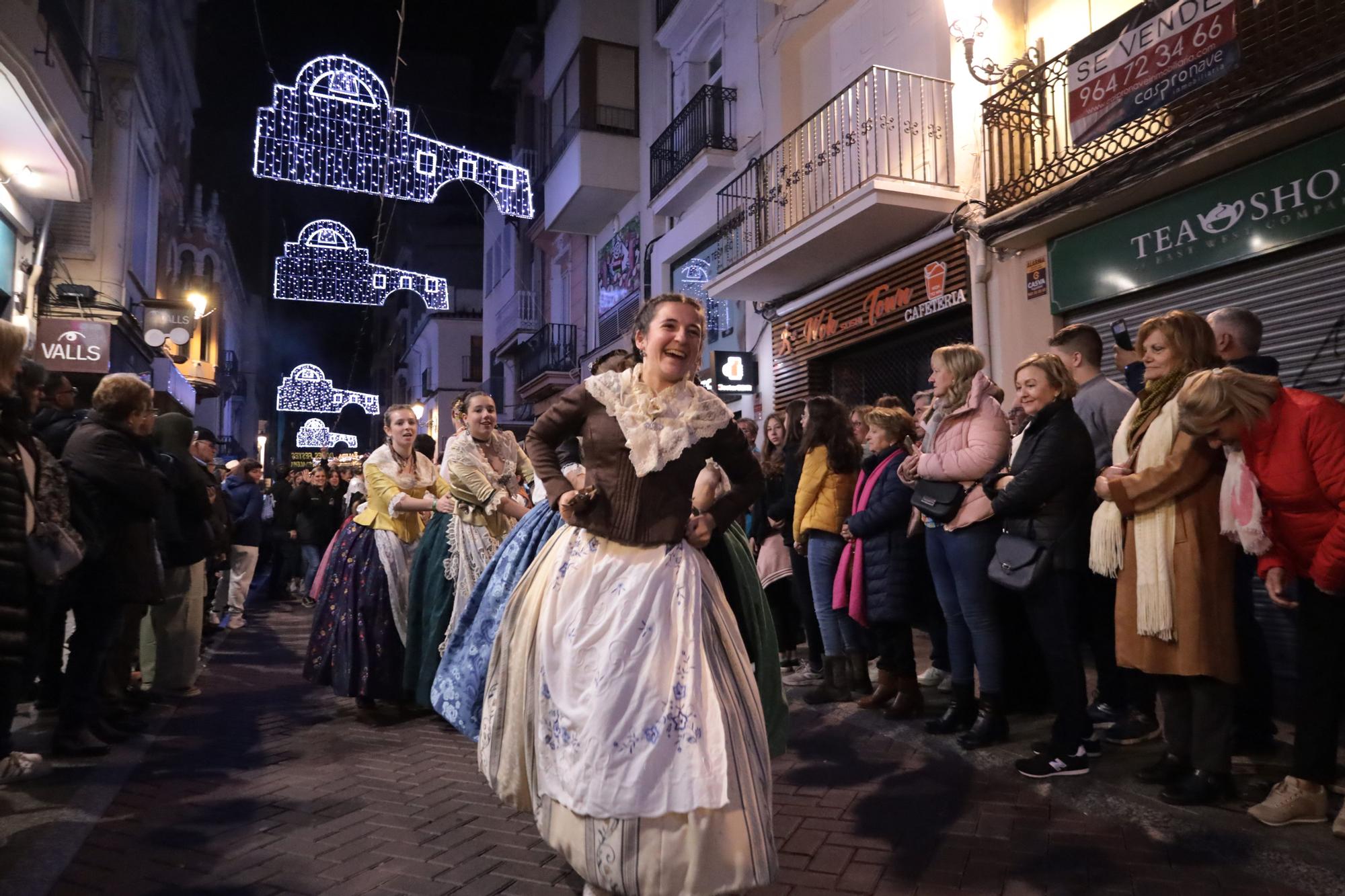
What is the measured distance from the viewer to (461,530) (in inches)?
220

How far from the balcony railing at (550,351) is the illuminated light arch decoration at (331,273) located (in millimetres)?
5547

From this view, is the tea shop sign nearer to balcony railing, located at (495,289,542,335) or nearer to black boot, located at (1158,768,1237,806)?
black boot, located at (1158,768,1237,806)

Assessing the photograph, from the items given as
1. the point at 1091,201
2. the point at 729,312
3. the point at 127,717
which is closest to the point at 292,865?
the point at 127,717

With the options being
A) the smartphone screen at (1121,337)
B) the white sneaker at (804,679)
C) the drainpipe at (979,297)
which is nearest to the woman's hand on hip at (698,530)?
the white sneaker at (804,679)

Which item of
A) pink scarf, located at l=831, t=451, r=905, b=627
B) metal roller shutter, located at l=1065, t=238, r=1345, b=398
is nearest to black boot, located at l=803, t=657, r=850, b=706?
pink scarf, located at l=831, t=451, r=905, b=627

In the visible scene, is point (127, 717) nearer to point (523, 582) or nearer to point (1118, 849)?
point (523, 582)

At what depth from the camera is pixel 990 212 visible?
9.39 metres

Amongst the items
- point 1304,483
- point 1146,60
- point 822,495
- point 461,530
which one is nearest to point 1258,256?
point 1146,60

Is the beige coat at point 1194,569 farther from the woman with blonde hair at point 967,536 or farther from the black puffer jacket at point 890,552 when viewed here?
the black puffer jacket at point 890,552

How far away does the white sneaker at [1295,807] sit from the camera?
3490 millimetres

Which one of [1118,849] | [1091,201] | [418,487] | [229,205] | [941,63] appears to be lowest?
[1118,849]

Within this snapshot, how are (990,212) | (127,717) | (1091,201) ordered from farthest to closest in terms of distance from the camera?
(990,212)
(1091,201)
(127,717)

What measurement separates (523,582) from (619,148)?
1620cm

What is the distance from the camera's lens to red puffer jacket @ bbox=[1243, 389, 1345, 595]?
10.9 ft
